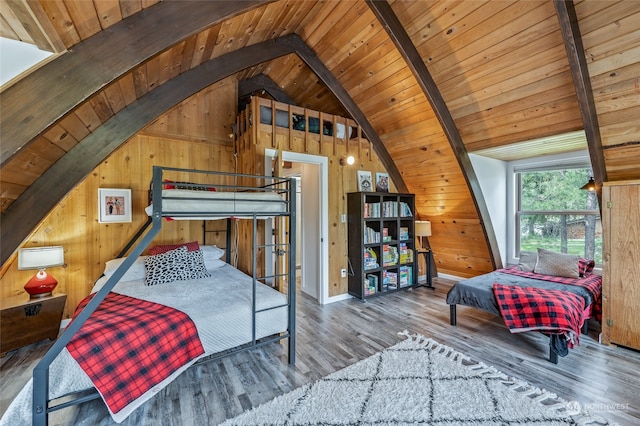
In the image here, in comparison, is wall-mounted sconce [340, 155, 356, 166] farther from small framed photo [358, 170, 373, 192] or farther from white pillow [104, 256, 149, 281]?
white pillow [104, 256, 149, 281]

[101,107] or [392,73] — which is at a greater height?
[392,73]

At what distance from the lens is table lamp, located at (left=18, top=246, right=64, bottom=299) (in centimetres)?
254

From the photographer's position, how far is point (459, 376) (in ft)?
6.91

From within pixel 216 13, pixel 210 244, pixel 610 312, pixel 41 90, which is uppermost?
pixel 216 13

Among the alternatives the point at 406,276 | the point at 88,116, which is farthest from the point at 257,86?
the point at 406,276

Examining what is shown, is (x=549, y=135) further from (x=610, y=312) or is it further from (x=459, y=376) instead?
(x=459, y=376)

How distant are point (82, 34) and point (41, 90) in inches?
13.2

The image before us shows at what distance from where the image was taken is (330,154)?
155 inches

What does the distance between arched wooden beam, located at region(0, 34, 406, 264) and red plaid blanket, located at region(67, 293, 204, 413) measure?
911 millimetres

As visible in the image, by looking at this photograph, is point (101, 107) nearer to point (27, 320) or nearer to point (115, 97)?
point (115, 97)

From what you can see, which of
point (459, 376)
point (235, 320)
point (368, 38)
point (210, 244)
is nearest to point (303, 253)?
point (210, 244)

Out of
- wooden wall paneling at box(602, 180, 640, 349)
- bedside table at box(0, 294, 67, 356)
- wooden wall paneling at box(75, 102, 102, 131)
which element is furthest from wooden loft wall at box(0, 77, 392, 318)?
wooden wall paneling at box(602, 180, 640, 349)

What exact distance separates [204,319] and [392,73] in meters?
3.28

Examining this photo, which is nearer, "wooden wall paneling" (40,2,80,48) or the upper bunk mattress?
"wooden wall paneling" (40,2,80,48)
